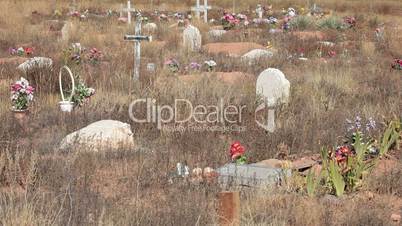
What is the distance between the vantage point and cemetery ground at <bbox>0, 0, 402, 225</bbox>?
464 centimetres

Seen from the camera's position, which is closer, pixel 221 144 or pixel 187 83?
pixel 221 144

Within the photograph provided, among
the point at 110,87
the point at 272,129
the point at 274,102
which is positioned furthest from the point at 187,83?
the point at 272,129

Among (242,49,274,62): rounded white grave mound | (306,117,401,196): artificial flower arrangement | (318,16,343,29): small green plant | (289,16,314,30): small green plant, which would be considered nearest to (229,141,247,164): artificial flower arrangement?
(306,117,401,196): artificial flower arrangement

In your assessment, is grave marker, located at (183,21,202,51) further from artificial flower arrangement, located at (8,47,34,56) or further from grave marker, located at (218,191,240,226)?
grave marker, located at (218,191,240,226)

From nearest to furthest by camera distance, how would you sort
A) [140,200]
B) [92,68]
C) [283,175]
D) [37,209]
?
[37,209]
[140,200]
[283,175]
[92,68]

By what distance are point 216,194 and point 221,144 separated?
1.85 metres

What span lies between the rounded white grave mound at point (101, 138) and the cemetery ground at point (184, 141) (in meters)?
0.08

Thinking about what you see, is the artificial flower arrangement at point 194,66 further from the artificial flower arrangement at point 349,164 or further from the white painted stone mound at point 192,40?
the artificial flower arrangement at point 349,164

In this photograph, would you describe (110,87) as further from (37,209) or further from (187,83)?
(37,209)

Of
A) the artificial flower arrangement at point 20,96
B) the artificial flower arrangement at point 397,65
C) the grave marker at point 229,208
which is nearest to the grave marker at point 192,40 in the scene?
the artificial flower arrangement at point 397,65

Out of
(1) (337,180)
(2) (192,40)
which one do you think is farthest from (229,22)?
(1) (337,180)

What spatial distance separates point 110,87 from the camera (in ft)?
33.3

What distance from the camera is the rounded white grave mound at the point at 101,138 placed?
6477 millimetres

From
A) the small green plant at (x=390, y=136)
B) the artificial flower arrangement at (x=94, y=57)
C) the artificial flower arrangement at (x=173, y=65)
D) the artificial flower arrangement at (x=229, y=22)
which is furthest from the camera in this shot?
the artificial flower arrangement at (x=229, y=22)
